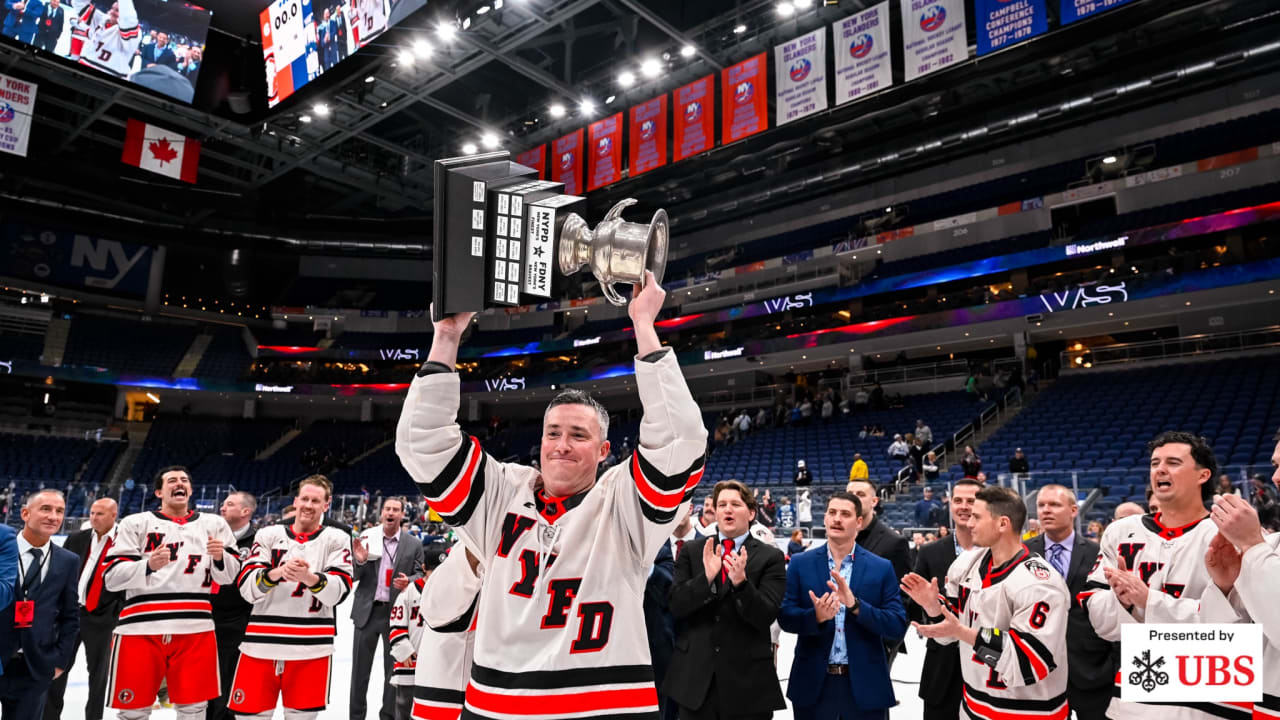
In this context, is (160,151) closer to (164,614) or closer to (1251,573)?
(164,614)

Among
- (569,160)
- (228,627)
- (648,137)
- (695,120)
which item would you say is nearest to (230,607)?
(228,627)

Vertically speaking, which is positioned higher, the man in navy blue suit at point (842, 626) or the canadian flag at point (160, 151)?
the canadian flag at point (160, 151)

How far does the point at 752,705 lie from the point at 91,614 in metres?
5.08

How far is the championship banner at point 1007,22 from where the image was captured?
43.9 ft

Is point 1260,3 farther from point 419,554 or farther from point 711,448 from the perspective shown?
point 419,554

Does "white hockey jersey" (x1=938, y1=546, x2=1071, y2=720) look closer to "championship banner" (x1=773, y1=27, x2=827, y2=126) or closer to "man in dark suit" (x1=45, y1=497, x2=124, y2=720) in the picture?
"man in dark suit" (x1=45, y1=497, x2=124, y2=720)

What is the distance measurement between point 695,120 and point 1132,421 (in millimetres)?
11231

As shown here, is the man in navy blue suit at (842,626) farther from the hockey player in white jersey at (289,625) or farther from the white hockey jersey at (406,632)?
the hockey player in white jersey at (289,625)

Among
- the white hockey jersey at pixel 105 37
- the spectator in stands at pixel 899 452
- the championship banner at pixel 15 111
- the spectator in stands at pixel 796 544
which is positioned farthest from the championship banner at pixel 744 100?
the championship banner at pixel 15 111

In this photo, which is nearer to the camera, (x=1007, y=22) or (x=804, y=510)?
(x=804, y=510)

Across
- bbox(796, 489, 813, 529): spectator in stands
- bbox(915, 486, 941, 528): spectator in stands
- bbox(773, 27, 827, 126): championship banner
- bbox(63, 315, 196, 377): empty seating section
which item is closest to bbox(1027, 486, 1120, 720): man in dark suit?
bbox(915, 486, 941, 528): spectator in stands

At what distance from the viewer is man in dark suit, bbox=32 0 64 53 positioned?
12602mm

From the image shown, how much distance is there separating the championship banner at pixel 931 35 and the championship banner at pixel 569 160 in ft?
28.0

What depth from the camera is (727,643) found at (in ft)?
12.7
